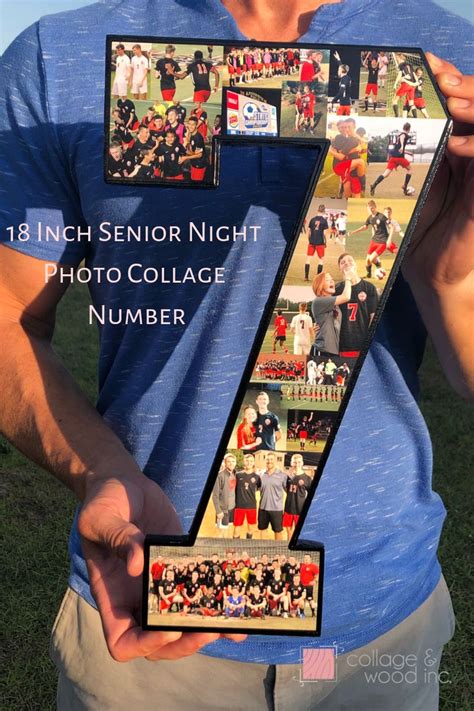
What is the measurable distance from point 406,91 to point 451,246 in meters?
0.25

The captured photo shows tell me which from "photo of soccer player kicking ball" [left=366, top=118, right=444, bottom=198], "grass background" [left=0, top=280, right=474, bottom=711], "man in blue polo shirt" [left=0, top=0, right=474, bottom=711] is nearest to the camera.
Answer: "photo of soccer player kicking ball" [left=366, top=118, right=444, bottom=198]

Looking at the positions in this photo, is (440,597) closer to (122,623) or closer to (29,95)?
(122,623)

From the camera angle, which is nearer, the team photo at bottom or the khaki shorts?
the team photo at bottom

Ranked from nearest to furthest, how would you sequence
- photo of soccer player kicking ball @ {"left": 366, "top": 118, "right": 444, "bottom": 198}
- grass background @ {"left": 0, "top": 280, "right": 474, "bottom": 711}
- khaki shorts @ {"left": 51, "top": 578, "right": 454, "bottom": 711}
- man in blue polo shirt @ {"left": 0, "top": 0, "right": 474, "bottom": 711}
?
photo of soccer player kicking ball @ {"left": 366, "top": 118, "right": 444, "bottom": 198} → man in blue polo shirt @ {"left": 0, "top": 0, "right": 474, "bottom": 711} → khaki shorts @ {"left": 51, "top": 578, "right": 454, "bottom": 711} → grass background @ {"left": 0, "top": 280, "right": 474, "bottom": 711}

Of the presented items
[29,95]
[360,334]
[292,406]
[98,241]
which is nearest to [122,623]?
[292,406]

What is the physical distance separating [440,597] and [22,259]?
1.11 m

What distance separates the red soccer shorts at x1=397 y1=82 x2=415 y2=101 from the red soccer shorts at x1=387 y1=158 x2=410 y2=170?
89 millimetres

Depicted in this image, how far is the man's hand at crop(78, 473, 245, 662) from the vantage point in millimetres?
1389

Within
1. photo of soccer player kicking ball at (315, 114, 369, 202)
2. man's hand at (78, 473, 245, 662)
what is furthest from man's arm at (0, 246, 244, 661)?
photo of soccer player kicking ball at (315, 114, 369, 202)

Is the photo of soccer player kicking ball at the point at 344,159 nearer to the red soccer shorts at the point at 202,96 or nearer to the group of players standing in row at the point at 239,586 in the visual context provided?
the red soccer shorts at the point at 202,96

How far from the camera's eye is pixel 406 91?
132cm

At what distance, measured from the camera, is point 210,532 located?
4.66 ft

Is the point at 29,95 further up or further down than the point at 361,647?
further up

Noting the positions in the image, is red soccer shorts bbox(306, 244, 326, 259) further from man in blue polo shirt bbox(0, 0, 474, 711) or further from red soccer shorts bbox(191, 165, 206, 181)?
man in blue polo shirt bbox(0, 0, 474, 711)
